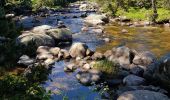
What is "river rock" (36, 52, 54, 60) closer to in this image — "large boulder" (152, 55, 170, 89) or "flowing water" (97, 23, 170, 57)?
"flowing water" (97, 23, 170, 57)

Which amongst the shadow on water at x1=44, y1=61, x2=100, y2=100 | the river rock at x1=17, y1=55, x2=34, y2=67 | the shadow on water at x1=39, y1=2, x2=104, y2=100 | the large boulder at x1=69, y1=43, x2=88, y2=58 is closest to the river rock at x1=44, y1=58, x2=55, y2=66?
the shadow on water at x1=39, y1=2, x2=104, y2=100

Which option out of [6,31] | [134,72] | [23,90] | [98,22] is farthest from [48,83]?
[98,22]

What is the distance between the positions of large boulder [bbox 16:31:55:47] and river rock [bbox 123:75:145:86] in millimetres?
11279

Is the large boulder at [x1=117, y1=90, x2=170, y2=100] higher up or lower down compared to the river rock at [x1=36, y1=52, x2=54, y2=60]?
higher up

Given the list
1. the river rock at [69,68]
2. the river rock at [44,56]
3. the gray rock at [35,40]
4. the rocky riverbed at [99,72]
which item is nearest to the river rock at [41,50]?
the rocky riverbed at [99,72]

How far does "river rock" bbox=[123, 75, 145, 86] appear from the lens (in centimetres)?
1786

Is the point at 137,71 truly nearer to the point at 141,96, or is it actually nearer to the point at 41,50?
the point at 141,96

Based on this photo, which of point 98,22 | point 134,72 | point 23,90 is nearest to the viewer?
Result: point 23,90

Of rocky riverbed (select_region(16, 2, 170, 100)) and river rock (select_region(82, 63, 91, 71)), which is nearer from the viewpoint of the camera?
rocky riverbed (select_region(16, 2, 170, 100))

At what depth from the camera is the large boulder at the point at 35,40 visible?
2750 centimetres

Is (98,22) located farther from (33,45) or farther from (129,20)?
(33,45)

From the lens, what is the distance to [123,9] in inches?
2306

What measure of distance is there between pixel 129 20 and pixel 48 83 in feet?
109

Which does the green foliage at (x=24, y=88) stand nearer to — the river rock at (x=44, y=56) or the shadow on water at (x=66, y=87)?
the shadow on water at (x=66, y=87)
